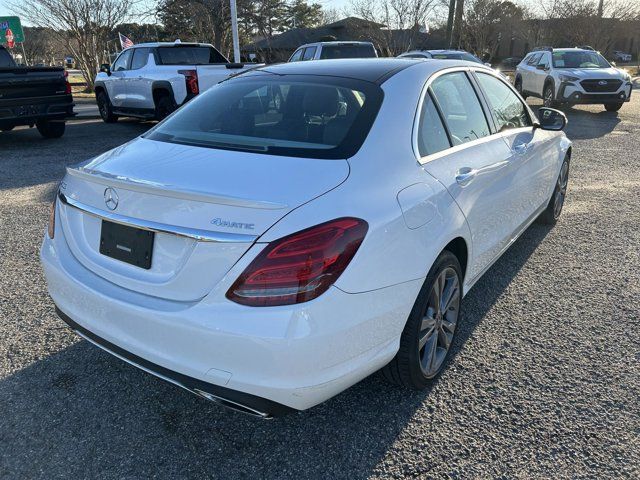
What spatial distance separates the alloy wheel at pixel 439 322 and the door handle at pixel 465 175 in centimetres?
48

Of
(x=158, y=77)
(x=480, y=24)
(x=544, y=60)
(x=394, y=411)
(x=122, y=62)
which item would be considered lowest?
(x=394, y=411)

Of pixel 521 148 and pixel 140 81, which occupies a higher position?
pixel 140 81

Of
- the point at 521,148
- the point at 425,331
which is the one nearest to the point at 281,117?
the point at 425,331

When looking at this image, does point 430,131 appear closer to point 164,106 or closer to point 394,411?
point 394,411

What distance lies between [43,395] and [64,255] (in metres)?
0.80

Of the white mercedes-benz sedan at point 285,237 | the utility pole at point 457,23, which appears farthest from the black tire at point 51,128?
the utility pole at point 457,23

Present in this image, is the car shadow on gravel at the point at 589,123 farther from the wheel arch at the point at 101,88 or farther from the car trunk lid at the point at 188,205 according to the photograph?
the wheel arch at the point at 101,88

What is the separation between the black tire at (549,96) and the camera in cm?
1484

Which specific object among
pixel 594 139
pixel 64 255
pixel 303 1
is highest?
pixel 303 1

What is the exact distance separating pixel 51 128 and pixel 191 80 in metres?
3.15

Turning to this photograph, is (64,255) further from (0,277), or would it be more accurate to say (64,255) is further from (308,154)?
(0,277)

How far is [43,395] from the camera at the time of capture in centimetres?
274

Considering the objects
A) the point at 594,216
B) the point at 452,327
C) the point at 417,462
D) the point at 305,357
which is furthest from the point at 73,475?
the point at 594,216

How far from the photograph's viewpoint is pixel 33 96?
9539 mm
